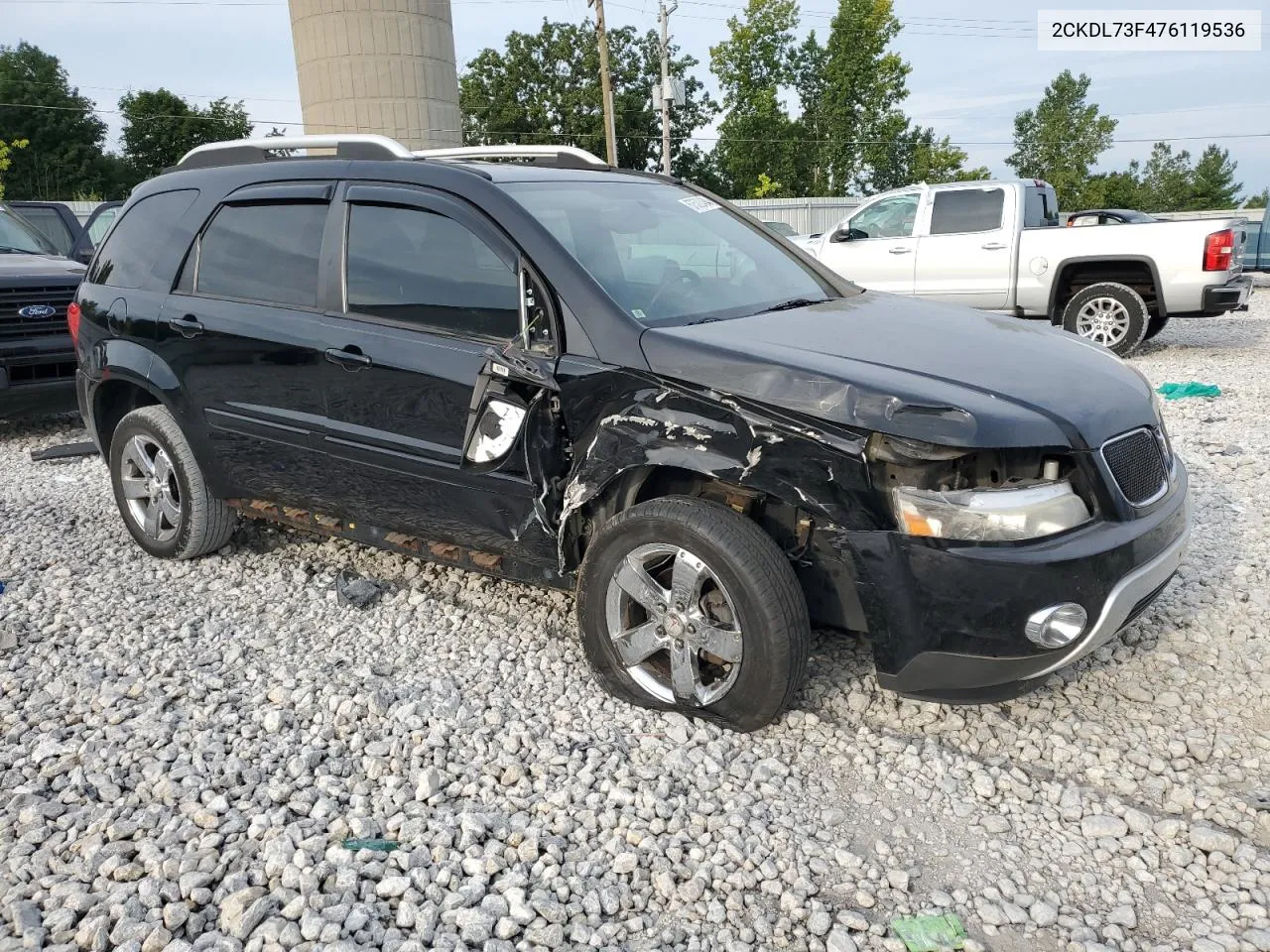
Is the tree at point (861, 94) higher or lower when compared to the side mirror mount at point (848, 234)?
higher

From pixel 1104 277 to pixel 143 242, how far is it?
29.6 ft

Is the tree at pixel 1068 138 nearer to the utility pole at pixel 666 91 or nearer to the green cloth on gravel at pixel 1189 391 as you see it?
the utility pole at pixel 666 91

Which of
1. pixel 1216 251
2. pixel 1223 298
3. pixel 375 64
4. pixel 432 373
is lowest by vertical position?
pixel 1223 298

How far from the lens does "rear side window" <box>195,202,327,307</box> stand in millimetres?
3947

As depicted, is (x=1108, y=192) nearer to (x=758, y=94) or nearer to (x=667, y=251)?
(x=758, y=94)

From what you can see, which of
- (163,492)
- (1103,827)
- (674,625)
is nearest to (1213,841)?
(1103,827)

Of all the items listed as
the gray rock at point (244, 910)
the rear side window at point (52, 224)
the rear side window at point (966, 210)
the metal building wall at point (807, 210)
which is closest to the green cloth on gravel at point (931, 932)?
the gray rock at point (244, 910)

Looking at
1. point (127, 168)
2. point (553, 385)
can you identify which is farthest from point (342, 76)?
A: point (127, 168)

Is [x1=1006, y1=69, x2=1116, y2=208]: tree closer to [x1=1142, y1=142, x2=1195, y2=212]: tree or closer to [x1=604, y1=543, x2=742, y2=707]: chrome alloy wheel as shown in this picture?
[x1=1142, y1=142, x2=1195, y2=212]: tree

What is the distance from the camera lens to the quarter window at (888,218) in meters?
11.0

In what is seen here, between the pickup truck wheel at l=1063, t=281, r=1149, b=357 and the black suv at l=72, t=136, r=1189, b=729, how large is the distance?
691cm

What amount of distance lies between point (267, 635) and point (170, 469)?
122 centimetres

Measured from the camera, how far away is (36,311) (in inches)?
299

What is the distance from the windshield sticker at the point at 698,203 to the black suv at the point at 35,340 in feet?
18.6
